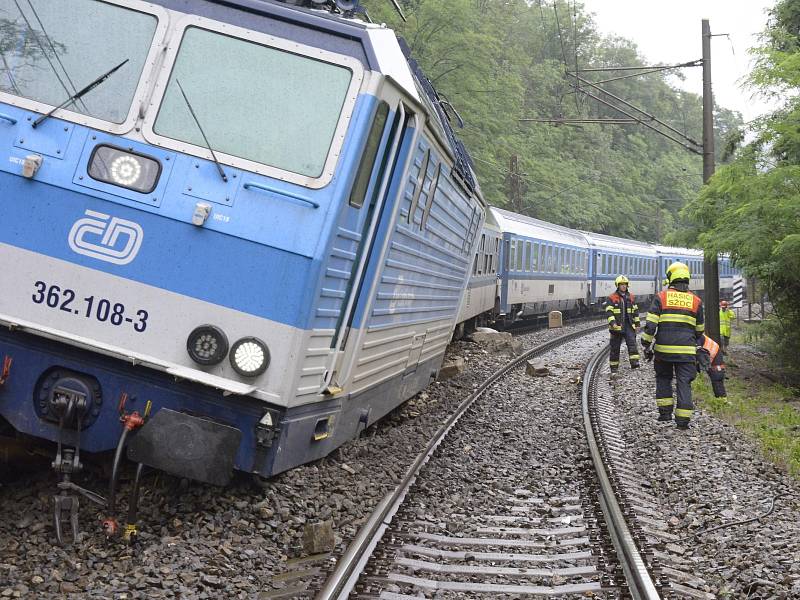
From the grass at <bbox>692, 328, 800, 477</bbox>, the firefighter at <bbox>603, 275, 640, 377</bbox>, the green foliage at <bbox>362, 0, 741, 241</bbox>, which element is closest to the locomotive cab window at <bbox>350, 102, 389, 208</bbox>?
the grass at <bbox>692, 328, 800, 477</bbox>

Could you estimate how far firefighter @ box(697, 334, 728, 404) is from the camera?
1228 cm

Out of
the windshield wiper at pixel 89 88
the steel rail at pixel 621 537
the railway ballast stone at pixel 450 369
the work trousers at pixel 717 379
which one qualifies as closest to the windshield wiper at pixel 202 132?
the windshield wiper at pixel 89 88

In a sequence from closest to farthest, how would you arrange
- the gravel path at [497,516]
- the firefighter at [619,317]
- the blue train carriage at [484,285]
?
the gravel path at [497,516] → the firefighter at [619,317] → the blue train carriage at [484,285]

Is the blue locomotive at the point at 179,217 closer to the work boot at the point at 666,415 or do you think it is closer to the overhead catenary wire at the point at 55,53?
the overhead catenary wire at the point at 55,53

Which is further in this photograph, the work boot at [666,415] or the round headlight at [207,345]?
the work boot at [666,415]

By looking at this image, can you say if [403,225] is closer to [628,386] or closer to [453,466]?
[453,466]

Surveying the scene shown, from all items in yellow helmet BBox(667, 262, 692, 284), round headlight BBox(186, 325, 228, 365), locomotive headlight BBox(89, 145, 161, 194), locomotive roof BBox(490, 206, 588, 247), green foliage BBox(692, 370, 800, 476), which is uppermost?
locomotive roof BBox(490, 206, 588, 247)

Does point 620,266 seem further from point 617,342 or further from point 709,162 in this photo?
point 617,342

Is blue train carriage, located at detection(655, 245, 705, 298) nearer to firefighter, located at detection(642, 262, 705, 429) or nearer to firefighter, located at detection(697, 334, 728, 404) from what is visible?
firefighter, located at detection(697, 334, 728, 404)

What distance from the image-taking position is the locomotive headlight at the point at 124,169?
17.5 ft

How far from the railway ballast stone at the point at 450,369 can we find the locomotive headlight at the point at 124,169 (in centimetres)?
1004

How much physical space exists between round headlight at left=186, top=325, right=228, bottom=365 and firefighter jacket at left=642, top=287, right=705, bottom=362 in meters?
6.76

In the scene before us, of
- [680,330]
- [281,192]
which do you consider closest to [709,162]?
[680,330]

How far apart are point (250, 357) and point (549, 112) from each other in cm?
5900
